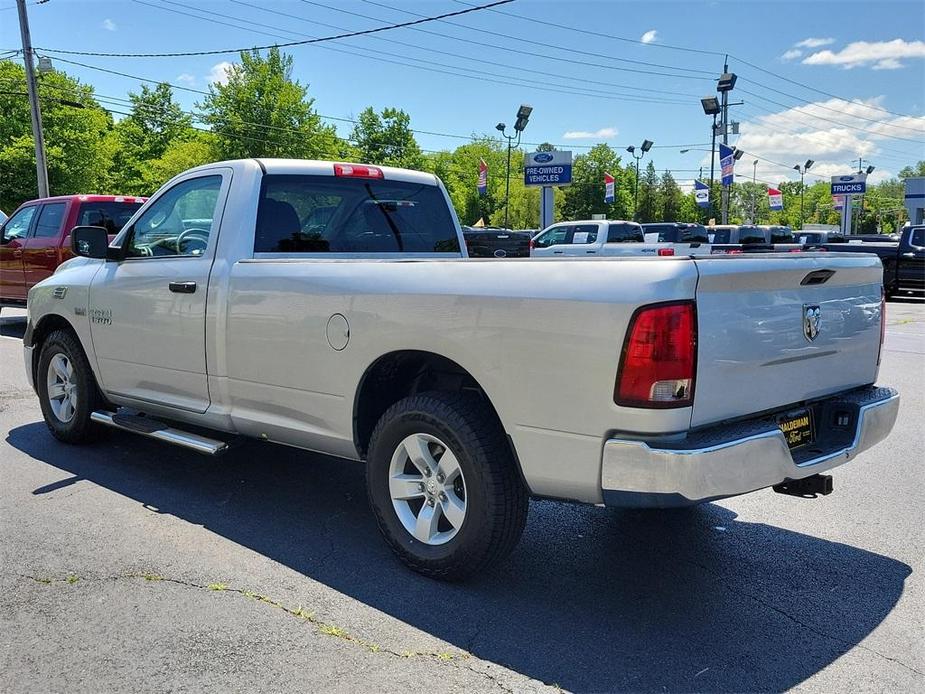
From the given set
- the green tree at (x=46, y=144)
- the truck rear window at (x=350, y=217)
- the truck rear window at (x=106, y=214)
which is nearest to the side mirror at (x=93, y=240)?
the truck rear window at (x=350, y=217)

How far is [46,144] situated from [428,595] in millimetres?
46427

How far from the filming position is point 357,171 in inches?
200

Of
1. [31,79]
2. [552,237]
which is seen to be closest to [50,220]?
[552,237]

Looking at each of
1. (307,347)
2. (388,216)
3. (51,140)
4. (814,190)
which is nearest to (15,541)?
Result: (307,347)

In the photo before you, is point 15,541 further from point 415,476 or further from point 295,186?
point 295,186

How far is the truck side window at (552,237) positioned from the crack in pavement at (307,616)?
19341 millimetres

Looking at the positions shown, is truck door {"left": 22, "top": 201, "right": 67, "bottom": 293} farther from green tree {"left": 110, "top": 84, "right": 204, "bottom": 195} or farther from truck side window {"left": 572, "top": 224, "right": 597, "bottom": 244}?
green tree {"left": 110, "top": 84, "right": 204, "bottom": 195}

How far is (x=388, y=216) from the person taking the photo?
514 centimetres

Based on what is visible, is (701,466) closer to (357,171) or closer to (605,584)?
(605,584)

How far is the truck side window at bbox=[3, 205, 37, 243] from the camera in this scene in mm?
12281

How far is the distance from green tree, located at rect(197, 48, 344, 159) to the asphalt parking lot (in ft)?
146

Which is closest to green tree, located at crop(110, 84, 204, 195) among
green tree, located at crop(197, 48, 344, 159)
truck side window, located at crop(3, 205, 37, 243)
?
green tree, located at crop(197, 48, 344, 159)

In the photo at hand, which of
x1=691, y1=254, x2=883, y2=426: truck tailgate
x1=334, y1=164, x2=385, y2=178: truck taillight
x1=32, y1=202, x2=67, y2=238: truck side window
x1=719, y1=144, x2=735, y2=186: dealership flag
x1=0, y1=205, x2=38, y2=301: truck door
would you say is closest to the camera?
x1=691, y1=254, x2=883, y2=426: truck tailgate

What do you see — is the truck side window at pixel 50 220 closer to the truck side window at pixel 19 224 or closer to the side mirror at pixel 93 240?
the truck side window at pixel 19 224
